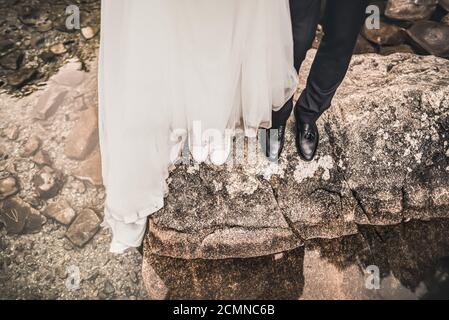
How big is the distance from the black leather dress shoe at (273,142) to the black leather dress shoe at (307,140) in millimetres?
109

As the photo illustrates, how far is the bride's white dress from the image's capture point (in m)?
1.40

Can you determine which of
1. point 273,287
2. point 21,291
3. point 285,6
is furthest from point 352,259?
point 21,291

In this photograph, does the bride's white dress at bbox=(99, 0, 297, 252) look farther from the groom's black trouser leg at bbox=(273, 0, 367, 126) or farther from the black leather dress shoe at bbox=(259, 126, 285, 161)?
the black leather dress shoe at bbox=(259, 126, 285, 161)

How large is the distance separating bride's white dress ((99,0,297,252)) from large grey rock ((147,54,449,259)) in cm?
23

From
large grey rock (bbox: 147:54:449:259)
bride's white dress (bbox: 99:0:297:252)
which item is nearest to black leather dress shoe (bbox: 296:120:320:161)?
large grey rock (bbox: 147:54:449:259)

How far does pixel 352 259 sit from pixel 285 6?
157 cm

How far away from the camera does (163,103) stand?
63.7 inches

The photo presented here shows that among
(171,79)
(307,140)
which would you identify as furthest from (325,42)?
(171,79)

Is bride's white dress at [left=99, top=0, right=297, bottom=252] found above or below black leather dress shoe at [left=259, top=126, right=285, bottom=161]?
above

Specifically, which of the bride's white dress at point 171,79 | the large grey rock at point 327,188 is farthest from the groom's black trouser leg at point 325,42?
the large grey rock at point 327,188

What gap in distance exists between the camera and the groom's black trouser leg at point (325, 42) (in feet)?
4.68
